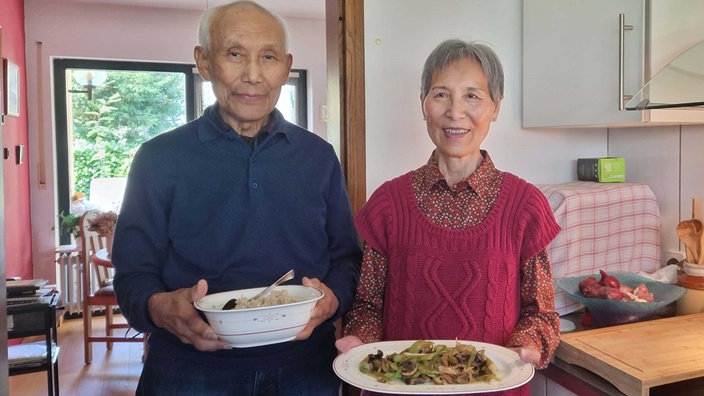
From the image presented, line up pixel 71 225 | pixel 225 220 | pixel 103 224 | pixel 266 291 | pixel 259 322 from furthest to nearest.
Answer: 1. pixel 71 225
2. pixel 103 224
3. pixel 225 220
4. pixel 266 291
5. pixel 259 322

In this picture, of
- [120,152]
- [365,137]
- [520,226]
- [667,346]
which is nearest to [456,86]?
[520,226]

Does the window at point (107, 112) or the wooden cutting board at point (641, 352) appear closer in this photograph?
the wooden cutting board at point (641, 352)

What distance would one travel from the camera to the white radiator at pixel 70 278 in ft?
15.8

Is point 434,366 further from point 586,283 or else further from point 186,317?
point 586,283

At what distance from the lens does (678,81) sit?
4.65 feet

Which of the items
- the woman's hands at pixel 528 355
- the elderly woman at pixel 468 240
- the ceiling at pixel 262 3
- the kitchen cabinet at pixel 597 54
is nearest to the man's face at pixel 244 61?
the elderly woman at pixel 468 240

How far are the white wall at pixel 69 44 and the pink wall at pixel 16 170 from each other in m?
0.07

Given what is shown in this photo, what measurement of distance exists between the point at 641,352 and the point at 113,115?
4.76m

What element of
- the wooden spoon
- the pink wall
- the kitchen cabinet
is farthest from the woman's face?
the pink wall

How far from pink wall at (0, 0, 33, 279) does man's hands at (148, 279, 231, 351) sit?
3.33 metres

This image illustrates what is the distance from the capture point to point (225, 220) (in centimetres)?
123

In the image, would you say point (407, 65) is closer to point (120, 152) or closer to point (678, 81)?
point (678, 81)

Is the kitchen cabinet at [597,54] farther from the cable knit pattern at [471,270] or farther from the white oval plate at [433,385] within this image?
the white oval plate at [433,385]

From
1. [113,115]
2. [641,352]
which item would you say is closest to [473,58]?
[641,352]
